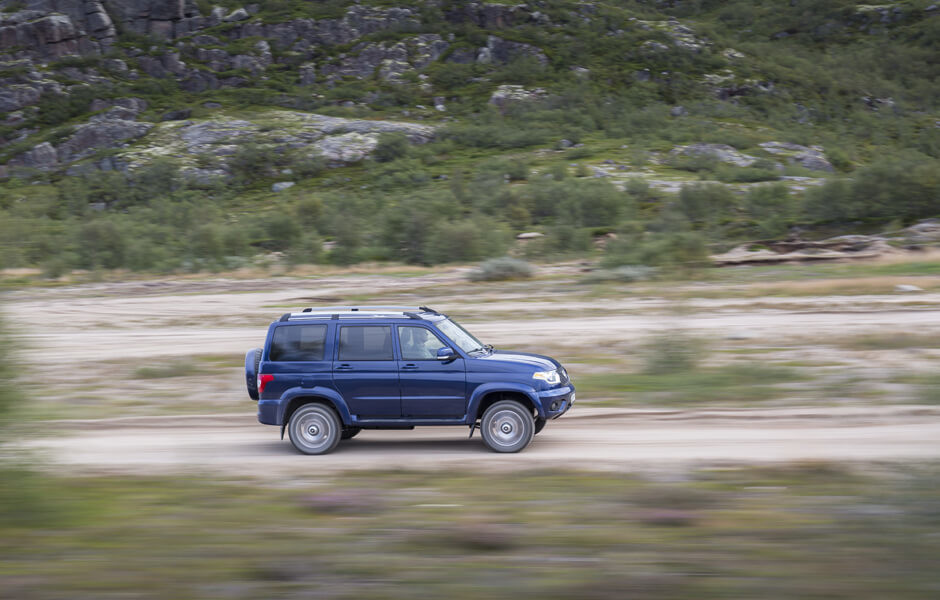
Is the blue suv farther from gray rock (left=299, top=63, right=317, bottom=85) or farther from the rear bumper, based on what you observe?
gray rock (left=299, top=63, right=317, bottom=85)

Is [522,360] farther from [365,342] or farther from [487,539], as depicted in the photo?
[487,539]

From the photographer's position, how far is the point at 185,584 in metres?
5.23

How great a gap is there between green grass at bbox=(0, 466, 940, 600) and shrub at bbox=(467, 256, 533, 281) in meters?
31.9

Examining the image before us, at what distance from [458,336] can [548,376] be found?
4.46 feet

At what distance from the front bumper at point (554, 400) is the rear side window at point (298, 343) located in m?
2.93

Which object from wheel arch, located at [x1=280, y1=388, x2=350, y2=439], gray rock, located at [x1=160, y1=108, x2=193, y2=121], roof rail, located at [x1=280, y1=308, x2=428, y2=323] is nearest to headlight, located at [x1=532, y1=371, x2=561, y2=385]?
roof rail, located at [x1=280, y1=308, x2=428, y2=323]

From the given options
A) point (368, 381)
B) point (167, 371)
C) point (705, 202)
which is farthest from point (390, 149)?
point (368, 381)

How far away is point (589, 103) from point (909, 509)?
16552 centimetres

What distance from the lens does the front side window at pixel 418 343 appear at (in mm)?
10477

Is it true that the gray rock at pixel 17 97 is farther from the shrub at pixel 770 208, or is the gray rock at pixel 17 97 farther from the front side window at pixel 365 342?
the front side window at pixel 365 342

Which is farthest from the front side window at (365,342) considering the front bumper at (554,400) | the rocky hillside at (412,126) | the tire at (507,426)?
the rocky hillside at (412,126)

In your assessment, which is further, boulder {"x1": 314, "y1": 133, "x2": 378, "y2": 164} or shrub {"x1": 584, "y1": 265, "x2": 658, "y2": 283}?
boulder {"x1": 314, "y1": 133, "x2": 378, "y2": 164}

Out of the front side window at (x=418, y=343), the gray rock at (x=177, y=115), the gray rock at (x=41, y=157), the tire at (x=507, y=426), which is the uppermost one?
the gray rock at (x=177, y=115)

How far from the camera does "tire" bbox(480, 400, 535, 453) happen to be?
33.5 feet
